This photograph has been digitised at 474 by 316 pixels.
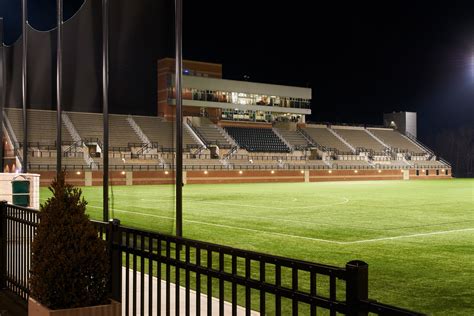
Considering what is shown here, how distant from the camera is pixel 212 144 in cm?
6188

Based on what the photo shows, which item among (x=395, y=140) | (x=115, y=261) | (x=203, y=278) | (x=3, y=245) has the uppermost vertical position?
(x=395, y=140)

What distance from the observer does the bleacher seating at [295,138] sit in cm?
6921

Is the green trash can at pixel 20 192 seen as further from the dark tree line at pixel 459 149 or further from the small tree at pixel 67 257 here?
the dark tree line at pixel 459 149

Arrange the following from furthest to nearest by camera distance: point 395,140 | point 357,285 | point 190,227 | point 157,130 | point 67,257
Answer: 1. point 395,140
2. point 157,130
3. point 190,227
4. point 67,257
5. point 357,285

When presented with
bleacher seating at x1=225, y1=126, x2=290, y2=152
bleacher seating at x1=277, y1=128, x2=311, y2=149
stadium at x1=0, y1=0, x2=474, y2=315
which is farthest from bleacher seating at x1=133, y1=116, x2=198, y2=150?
bleacher seating at x1=277, y1=128, x2=311, y2=149

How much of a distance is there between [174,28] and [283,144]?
58.4 metres

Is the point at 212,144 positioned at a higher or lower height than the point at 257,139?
lower

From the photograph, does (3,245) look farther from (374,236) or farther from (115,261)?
(374,236)

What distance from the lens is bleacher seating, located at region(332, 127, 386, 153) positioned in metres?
74.2

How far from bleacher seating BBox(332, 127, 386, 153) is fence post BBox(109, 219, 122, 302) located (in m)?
70.1

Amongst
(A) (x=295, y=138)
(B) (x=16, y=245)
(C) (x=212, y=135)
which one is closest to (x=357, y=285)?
(B) (x=16, y=245)

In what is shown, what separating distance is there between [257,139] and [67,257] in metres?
63.0

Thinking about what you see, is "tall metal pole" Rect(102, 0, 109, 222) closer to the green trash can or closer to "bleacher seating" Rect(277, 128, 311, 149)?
the green trash can

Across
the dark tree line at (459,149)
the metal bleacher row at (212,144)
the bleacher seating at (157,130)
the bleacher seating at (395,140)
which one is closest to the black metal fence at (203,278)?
the metal bleacher row at (212,144)
